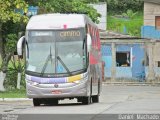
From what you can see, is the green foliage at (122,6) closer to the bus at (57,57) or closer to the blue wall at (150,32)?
the blue wall at (150,32)

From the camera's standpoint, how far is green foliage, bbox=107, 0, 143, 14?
Result: 80738mm

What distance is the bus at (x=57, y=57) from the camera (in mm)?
24469

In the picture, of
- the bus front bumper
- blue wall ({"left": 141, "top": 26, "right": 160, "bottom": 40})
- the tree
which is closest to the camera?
the bus front bumper

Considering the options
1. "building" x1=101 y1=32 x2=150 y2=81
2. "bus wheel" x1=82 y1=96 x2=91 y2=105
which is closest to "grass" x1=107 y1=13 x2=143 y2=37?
"building" x1=101 y1=32 x2=150 y2=81

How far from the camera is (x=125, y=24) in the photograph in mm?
77688

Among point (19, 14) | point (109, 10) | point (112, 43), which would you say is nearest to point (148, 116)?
point (19, 14)

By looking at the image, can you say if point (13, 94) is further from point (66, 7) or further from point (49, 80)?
point (49, 80)

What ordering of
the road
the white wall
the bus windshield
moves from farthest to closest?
the white wall
the bus windshield
the road

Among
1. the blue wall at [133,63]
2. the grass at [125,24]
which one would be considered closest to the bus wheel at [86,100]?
the blue wall at [133,63]

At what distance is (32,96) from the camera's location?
2466 centimetres

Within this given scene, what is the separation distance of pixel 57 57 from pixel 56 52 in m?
0.20

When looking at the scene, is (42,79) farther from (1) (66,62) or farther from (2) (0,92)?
(2) (0,92)

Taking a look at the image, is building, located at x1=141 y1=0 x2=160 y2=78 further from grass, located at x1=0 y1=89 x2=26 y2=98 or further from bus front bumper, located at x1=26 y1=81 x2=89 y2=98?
bus front bumper, located at x1=26 y1=81 x2=89 y2=98

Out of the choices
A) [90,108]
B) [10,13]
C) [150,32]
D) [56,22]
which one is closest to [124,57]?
[150,32]
